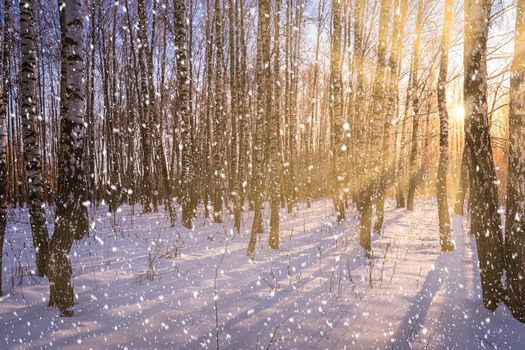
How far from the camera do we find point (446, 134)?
8984mm

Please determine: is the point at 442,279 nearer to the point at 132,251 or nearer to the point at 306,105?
the point at 132,251

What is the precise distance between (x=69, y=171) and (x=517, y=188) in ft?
18.1

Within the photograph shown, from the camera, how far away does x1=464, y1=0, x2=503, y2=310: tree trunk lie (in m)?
4.06

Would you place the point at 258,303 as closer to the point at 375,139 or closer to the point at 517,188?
the point at 517,188

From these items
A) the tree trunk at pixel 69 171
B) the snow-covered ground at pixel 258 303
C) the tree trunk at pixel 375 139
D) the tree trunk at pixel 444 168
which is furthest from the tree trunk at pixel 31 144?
the tree trunk at pixel 444 168

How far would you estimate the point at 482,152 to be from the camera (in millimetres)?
4098

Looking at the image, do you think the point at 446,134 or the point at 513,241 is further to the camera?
the point at 446,134

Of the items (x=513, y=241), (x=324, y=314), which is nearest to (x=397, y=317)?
(x=324, y=314)

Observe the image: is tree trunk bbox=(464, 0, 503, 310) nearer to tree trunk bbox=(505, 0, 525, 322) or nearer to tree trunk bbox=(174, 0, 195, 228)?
tree trunk bbox=(505, 0, 525, 322)

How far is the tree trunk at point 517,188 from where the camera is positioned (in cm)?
390

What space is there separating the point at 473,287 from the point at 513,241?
1.58 metres

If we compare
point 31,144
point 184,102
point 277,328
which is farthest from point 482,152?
point 184,102

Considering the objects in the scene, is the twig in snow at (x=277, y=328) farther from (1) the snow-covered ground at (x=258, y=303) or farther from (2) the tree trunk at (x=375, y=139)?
(2) the tree trunk at (x=375, y=139)

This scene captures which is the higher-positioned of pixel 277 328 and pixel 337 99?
pixel 337 99
